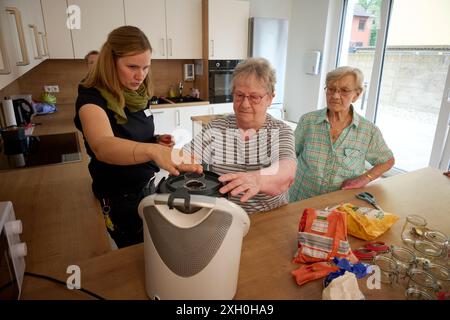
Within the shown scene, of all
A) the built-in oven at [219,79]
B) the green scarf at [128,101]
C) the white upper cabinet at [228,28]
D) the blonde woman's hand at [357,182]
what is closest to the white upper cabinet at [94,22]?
the white upper cabinet at [228,28]

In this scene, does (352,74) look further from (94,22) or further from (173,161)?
Answer: (94,22)

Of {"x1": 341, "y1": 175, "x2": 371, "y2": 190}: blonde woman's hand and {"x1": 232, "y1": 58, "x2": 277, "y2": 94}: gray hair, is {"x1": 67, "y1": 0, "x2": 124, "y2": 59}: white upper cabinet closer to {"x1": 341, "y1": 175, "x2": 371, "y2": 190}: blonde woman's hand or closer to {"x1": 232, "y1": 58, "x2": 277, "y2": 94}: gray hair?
{"x1": 232, "y1": 58, "x2": 277, "y2": 94}: gray hair

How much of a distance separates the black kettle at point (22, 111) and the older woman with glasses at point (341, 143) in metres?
2.45

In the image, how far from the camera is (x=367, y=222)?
3.48 feet

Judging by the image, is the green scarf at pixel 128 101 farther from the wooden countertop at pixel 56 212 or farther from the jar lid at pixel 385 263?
the jar lid at pixel 385 263

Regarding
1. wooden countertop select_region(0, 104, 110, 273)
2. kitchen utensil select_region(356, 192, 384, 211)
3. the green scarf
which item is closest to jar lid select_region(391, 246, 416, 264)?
kitchen utensil select_region(356, 192, 384, 211)

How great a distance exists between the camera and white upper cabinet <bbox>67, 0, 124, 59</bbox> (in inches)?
127

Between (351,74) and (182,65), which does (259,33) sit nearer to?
(182,65)

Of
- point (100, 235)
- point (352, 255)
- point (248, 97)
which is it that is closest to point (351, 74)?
point (248, 97)

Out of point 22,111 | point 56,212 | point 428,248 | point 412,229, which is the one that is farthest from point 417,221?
point 22,111

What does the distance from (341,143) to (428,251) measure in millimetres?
808

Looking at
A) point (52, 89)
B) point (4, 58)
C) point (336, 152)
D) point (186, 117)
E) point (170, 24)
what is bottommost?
point (186, 117)

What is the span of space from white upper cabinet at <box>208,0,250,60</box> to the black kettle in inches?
84.1
